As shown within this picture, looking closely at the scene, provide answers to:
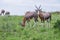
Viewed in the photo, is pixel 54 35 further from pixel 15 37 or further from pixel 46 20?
pixel 46 20

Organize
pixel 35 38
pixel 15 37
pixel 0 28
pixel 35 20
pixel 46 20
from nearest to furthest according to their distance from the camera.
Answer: pixel 35 38, pixel 15 37, pixel 0 28, pixel 35 20, pixel 46 20

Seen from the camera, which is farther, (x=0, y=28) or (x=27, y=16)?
(x=27, y=16)

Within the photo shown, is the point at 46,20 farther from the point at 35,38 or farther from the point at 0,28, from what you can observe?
the point at 35,38

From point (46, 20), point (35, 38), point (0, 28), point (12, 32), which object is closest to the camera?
point (35, 38)

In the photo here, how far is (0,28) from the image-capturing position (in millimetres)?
15523

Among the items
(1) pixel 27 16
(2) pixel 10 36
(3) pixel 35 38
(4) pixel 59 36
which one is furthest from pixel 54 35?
(1) pixel 27 16

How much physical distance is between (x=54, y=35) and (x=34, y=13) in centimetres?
475

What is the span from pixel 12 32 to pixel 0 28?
4.23ft

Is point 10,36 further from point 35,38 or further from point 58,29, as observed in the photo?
point 58,29

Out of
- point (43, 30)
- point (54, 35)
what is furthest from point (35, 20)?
point (54, 35)

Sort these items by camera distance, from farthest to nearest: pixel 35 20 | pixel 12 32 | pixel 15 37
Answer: pixel 35 20, pixel 12 32, pixel 15 37

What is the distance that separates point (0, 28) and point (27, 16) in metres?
3.23

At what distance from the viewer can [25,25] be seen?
698 inches

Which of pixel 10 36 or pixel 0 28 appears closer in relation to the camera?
pixel 10 36
